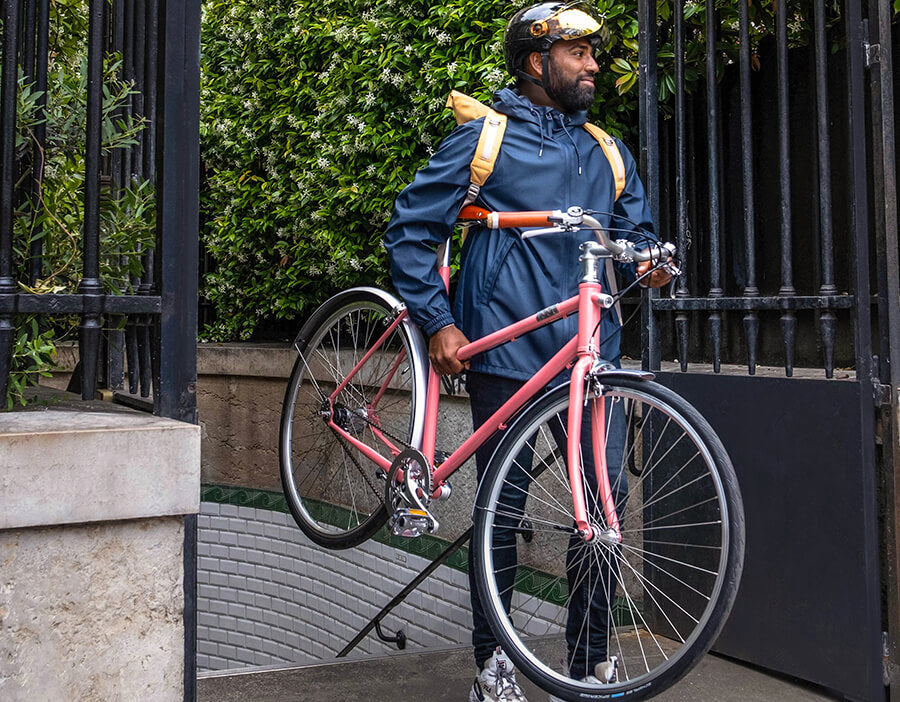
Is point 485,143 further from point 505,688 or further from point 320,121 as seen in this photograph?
point 320,121

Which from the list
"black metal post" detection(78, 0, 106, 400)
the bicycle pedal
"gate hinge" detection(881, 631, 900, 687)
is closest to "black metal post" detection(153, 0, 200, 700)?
"black metal post" detection(78, 0, 106, 400)

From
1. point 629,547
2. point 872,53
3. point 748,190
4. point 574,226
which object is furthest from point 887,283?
point 629,547

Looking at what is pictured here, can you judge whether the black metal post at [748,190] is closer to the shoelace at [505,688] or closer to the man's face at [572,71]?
the man's face at [572,71]

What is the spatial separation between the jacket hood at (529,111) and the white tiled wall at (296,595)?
11.0 ft

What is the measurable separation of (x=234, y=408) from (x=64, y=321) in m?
4.69

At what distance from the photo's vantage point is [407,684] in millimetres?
3406

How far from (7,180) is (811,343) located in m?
3.10

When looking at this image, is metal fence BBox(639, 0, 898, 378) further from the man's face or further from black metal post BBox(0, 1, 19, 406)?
black metal post BBox(0, 1, 19, 406)

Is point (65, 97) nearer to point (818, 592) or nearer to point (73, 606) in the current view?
point (73, 606)

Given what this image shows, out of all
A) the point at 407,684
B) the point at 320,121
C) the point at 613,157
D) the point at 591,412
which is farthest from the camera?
the point at 320,121

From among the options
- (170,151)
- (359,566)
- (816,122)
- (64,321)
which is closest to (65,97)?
(170,151)

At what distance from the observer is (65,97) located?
2635 millimetres

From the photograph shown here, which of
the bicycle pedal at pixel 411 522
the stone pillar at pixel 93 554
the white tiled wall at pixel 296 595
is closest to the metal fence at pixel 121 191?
the stone pillar at pixel 93 554

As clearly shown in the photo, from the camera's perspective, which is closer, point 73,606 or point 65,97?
point 73,606
